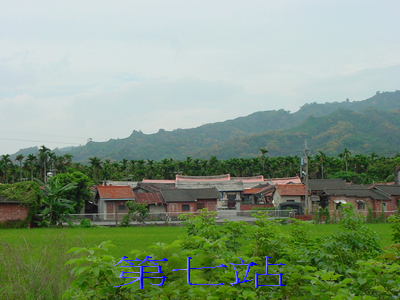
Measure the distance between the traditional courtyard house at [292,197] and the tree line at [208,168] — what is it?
88.0ft

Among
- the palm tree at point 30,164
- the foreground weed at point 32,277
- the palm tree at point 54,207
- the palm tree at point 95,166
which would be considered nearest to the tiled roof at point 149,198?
the palm tree at point 54,207

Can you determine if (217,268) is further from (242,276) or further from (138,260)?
(138,260)

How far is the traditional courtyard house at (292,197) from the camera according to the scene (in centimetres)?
4262

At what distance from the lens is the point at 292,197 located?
1715 inches

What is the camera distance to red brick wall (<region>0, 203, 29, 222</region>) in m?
29.4

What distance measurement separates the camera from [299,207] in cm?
4266

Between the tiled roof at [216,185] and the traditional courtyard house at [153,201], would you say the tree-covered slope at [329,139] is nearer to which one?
the tiled roof at [216,185]

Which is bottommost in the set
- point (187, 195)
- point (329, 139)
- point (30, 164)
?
point (187, 195)

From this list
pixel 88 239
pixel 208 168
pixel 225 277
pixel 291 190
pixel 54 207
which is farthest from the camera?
pixel 208 168

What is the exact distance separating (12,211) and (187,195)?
1774cm

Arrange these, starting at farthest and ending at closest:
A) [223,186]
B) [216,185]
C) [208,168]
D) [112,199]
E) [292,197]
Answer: [208,168] < [216,185] < [223,186] < [292,197] < [112,199]

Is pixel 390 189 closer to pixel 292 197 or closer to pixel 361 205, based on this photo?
pixel 361 205

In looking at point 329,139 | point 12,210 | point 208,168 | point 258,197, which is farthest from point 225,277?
point 329,139

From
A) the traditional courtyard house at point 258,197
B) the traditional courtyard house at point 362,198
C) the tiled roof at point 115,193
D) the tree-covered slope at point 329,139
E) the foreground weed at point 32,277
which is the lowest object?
the traditional courtyard house at point 258,197
